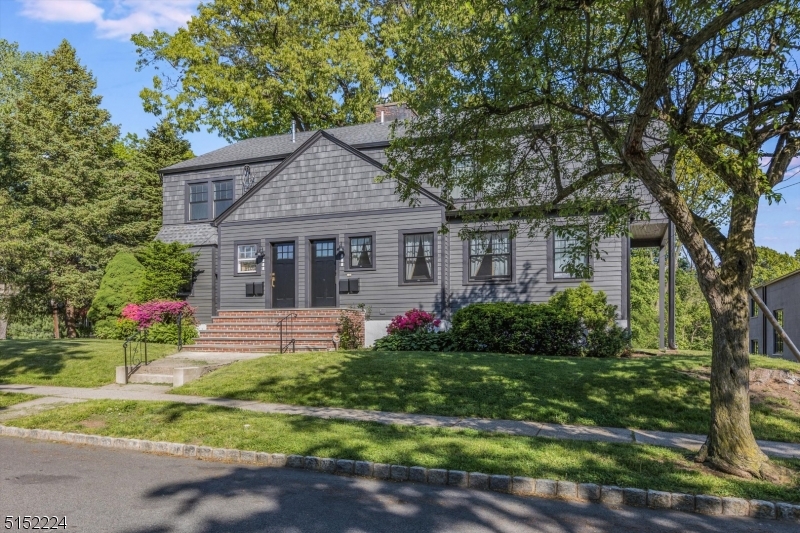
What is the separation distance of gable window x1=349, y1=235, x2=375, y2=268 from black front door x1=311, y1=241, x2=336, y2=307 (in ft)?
2.23

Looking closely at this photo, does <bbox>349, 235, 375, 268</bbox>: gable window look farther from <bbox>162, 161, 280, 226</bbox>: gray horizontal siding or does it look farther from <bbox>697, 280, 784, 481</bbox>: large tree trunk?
<bbox>697, 280, 784, 481</bbox>: large tree trunk

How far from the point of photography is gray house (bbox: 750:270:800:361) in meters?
19.6

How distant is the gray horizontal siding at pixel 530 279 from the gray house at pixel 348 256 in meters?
0.03

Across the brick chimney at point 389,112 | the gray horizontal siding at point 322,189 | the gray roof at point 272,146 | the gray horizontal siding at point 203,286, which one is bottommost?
the gray horizontal siding at point 203,286

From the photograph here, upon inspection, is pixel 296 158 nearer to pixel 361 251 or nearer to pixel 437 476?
pixel 361 251

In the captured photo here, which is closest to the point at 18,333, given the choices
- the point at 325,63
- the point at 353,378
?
the point at 325,63

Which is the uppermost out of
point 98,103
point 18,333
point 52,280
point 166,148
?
point 98,103

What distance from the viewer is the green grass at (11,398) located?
404 inches

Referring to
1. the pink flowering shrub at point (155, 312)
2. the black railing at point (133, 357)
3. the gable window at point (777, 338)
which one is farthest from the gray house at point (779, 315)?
the pink flowering shrub at point (155, 312)

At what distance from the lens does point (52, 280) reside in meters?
26.0

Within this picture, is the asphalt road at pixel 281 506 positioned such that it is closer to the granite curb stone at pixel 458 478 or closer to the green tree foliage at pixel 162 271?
the granite curb stone at pixel 458 478

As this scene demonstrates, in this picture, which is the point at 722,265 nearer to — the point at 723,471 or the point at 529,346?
the point at 723,471

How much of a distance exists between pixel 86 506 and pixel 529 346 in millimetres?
10876

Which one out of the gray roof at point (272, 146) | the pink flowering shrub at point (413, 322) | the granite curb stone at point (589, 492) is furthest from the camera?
the gray roof at point (272, 146)
